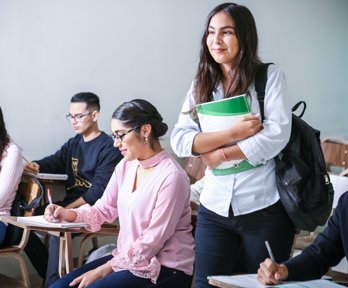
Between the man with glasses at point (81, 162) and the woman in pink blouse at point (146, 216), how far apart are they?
1.15 m

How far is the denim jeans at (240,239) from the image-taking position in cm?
191

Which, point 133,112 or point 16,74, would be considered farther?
point 16,74

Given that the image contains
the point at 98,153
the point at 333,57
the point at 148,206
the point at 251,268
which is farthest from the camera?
the point at 333,57

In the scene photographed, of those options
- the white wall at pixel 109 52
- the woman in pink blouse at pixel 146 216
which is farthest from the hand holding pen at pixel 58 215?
the white wall at pixel 109 52

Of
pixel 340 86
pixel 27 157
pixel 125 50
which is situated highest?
pixel 125 50

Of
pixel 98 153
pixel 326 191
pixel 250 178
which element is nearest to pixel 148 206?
pixel 250 178

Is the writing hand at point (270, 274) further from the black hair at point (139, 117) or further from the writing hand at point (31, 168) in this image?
the writing hand at point (31, 168)

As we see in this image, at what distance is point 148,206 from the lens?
2391mm

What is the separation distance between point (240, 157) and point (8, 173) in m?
1.85

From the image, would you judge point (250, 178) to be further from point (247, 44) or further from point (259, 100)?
point (247, 44)

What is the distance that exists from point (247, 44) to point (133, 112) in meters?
0.67

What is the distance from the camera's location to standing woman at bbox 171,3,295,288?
1.91 metres

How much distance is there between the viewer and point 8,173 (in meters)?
3.43

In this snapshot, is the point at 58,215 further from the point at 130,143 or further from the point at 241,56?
the point at 241,56
